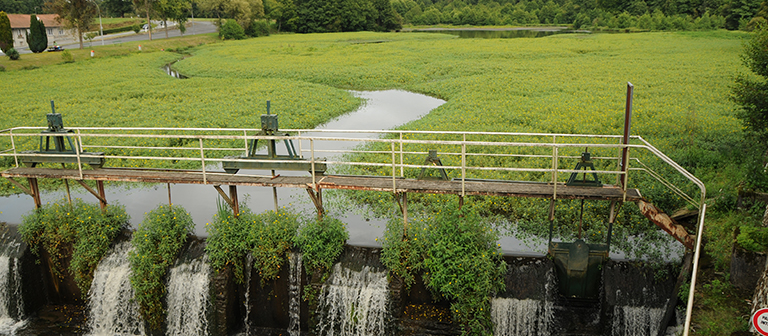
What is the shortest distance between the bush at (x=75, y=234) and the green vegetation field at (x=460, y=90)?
718 centimetres

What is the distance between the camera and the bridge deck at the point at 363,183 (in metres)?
12.8

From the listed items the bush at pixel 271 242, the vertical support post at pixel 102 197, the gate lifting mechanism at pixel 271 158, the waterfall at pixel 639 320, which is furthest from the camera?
the vertical support post at pixel 102 197

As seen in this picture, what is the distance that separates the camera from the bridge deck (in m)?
12.8

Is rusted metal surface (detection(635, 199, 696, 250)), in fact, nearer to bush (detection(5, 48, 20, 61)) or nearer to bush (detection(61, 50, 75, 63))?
bush (detection(5, 48, 20, 61))

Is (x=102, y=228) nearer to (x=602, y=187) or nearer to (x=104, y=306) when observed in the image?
(x=104, y=306)

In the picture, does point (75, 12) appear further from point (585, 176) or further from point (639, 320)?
point (639, 320)

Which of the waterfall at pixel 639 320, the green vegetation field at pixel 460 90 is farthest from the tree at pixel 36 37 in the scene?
the waterfall at pixel 639 320

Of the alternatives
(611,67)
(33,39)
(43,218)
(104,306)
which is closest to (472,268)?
(104,306)

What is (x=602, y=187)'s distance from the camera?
13.2 metres

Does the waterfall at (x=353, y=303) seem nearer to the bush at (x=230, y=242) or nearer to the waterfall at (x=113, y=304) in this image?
the bush at (x=230, y=242)

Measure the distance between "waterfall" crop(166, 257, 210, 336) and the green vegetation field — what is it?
31.1 feet

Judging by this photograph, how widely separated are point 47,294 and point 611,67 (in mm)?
44519

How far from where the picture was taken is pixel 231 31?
Answer: 307 ft

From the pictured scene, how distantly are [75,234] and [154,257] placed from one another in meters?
2.86
